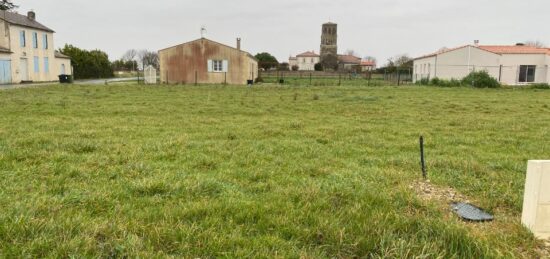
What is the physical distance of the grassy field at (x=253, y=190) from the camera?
9.45 ft

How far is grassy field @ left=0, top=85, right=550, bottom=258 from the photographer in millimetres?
2879

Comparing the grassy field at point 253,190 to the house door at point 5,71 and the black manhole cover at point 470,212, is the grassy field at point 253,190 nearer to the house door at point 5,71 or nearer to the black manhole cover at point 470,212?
the black manhole cover at point 470,212

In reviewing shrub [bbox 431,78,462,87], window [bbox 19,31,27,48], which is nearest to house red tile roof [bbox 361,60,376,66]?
shrub [bbox 431,78,462,87]

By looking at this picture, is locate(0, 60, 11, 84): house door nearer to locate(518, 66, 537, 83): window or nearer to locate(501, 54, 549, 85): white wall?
locate(501, 54, 549, 85): white wall

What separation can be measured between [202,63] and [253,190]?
30.1 meters

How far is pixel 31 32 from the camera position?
36.3m

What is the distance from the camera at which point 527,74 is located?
35.9m

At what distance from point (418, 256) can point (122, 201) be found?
248cm

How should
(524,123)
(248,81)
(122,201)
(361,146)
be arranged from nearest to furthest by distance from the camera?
1. (122,201)
2. (361,146)
3. (524,123)
4. (248,81)

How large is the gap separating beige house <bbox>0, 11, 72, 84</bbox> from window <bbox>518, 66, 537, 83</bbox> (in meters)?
40.5

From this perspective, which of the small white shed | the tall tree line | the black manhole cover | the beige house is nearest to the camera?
the black manhole cover

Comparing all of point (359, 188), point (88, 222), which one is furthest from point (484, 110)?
point (88, 222)

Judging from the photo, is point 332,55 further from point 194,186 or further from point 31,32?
point 194,186

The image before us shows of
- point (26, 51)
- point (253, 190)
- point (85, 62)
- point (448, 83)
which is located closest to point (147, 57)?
point (85, 62)
